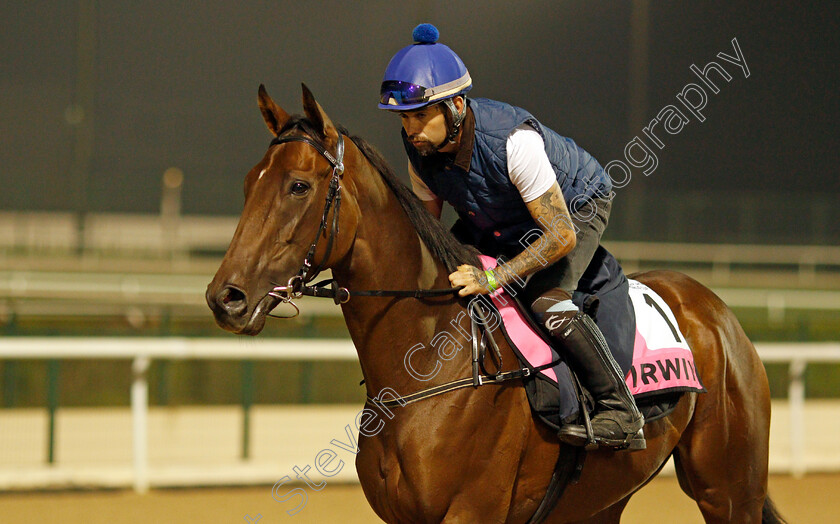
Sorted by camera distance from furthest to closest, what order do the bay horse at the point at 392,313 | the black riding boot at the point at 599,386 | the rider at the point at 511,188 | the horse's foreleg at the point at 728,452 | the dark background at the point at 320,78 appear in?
the dark background at the point at 320,78
the horse's foreleg at the point at 728,452
the black riding boot at the point at 599,386
the rider at the point at 511,188
the bay horse at the point at 392,313

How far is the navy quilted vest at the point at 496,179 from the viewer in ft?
8.83

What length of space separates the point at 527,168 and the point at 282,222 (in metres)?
0.80

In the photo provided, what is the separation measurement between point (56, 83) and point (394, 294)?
51.4 feet

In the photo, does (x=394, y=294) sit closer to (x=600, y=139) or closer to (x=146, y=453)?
(x=146, y=453)

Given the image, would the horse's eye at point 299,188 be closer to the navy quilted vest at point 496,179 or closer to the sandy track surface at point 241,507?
the navy quilted vest at point 496,179

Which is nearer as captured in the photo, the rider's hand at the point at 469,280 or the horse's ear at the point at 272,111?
the horse's ear at the point at 272,111

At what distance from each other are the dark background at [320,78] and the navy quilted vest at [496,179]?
12751 mm

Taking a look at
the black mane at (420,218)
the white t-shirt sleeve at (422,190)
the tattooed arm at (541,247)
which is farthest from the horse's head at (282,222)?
the white t-shirt sleeve at (422,190)

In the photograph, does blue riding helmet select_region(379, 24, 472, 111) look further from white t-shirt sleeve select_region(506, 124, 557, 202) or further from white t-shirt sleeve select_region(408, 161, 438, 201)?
white t-shirt sleeve select_region(408, 161, 438, 201)

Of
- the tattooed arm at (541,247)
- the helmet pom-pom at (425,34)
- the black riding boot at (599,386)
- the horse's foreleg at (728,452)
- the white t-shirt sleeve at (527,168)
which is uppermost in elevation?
the helmet pom-pom at (425,34)

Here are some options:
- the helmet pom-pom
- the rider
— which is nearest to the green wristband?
the rider

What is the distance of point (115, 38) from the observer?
16.3 m

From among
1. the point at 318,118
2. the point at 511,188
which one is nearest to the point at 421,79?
the point at 318,118

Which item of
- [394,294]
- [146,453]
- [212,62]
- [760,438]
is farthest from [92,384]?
[212,62]
